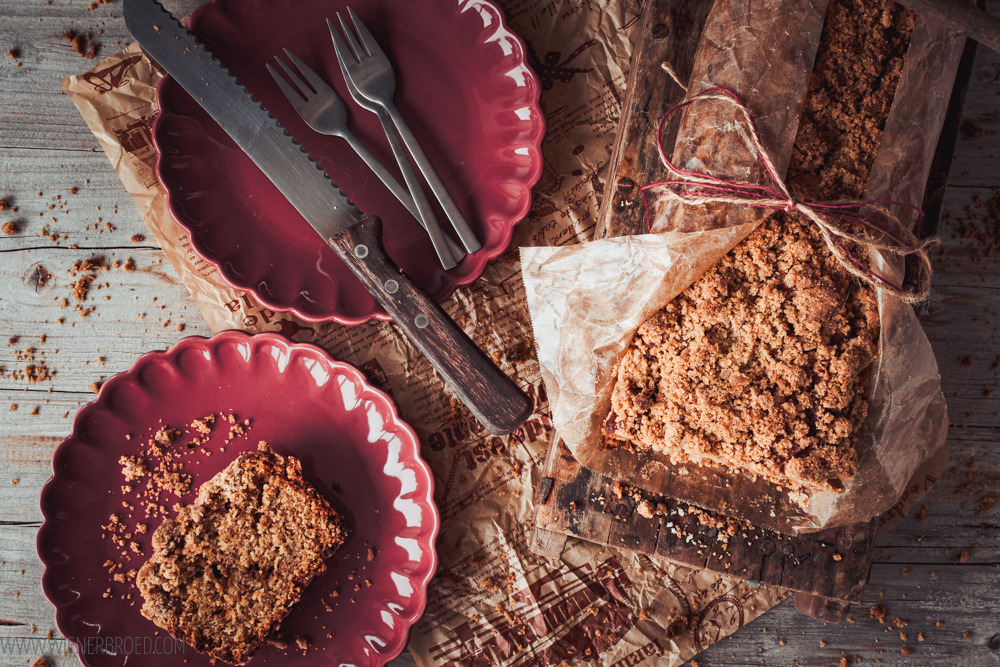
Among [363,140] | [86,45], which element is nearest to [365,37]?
[363,140]

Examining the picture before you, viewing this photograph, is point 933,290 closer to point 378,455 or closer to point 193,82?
point 378,455

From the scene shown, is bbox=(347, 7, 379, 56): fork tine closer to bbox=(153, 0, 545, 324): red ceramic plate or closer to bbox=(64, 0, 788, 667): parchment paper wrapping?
bbox=(153, 0, 545, 324): red ceramic plate

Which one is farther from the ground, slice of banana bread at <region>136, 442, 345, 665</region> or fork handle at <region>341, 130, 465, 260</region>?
fork handle at <region>341, 130, 465, 260</region>

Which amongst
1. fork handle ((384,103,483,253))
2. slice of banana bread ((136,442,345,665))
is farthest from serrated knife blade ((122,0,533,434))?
slice of banana bread ((136,442,345,665))

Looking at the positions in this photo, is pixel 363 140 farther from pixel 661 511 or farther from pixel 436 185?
pixel 661 511

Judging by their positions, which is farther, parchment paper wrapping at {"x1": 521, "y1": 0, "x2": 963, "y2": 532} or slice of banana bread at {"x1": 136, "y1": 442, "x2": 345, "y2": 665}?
slice of banana bread at {"x1": 136, "y1": 442, "x2": 345, "y2": 665}

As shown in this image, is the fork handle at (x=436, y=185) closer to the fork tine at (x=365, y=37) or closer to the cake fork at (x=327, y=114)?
the cake fork at (x=327, y=114)

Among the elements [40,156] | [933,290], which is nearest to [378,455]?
[40,156]
